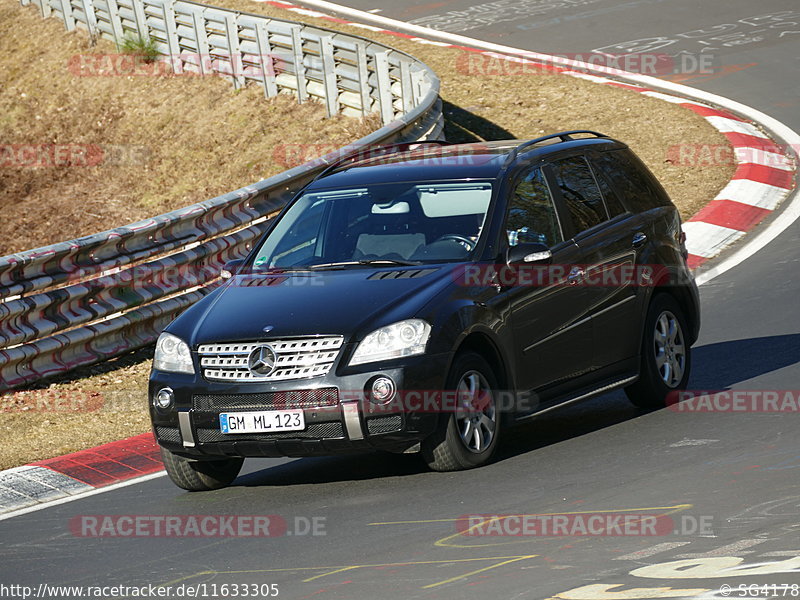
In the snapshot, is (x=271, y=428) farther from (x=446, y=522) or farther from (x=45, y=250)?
(x=45, y=250)

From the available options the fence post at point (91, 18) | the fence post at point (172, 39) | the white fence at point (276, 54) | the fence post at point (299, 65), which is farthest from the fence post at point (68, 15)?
the fence post at point (299, 65)

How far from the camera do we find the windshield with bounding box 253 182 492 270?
27.3 feet

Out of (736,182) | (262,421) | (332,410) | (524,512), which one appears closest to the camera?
(524,512)

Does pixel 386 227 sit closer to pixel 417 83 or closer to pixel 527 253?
pixel 527 253

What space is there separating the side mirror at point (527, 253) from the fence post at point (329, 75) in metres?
12.6

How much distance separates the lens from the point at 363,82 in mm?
20047

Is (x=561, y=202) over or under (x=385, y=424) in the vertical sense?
over

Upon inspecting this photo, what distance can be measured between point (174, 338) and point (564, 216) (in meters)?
2.55

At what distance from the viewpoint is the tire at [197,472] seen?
26.8 feet

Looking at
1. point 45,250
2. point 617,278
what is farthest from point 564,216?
point 45,250

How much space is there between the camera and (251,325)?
7.70 meters

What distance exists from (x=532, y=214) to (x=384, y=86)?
11.2 meters

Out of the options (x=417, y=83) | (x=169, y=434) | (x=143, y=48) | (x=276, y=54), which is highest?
(x=169, y=434)

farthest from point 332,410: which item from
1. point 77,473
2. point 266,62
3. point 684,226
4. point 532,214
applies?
point 266,62
